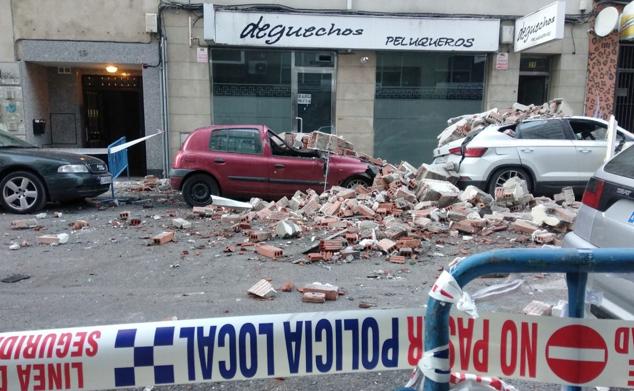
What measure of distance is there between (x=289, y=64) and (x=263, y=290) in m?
10.5

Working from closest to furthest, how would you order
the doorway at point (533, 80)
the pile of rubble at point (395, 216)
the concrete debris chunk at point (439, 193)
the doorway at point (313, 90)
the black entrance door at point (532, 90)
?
the pile of rubble at point (395, 216)
the concrete debris chunk at point (439, 193)
the doorway at point (313, 90)
the doorway at point (533, 80)
the black entrance door at point (532, 90)

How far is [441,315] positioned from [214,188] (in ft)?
26.8

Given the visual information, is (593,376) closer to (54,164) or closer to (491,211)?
(491,211)

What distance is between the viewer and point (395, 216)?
25.9 ft

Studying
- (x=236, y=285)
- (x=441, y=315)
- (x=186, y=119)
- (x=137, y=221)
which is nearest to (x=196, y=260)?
(x=236, y=285)

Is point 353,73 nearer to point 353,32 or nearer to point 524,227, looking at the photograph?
point 353,32

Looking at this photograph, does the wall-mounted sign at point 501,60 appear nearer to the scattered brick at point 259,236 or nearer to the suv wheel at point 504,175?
the suv wheel at point 504,175

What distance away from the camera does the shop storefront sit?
1366cm

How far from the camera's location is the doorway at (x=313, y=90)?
1410 centimetres

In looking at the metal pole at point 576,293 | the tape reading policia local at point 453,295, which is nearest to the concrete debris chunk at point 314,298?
the metal pole at point 576,293

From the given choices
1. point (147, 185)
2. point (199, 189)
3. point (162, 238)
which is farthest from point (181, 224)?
point (147, 185)

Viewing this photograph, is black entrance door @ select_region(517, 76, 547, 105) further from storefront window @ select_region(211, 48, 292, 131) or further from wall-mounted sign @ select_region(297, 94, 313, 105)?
storefront window @ select_region(211, 48, 292, 131)

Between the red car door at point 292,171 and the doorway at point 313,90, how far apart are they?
191 inches

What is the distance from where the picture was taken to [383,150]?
14703 mm
